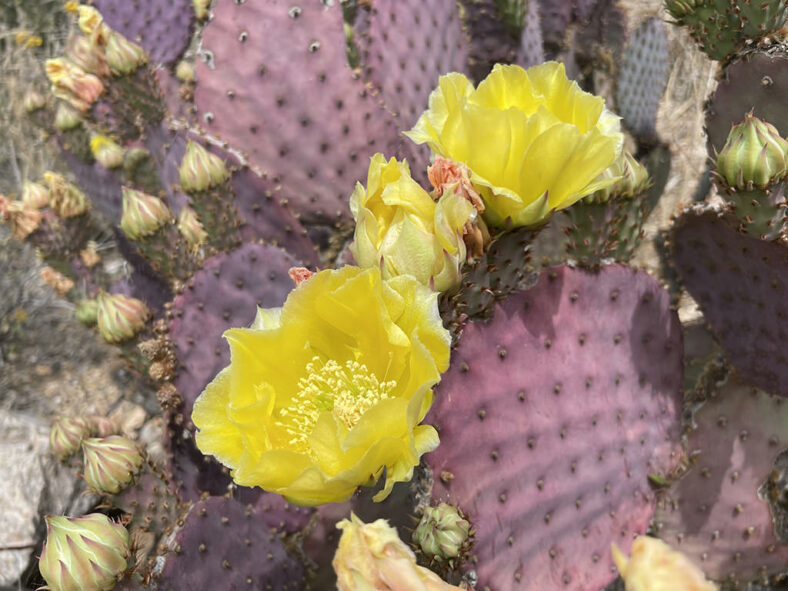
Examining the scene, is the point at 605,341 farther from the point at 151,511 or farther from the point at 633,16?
the point at 633,16

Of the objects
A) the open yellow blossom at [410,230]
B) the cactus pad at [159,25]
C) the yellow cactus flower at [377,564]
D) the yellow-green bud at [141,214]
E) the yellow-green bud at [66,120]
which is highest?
the open yellow blossom at [410,230]

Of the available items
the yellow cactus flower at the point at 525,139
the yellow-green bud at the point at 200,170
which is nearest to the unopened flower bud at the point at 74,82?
the yellow-green bud at the point at 200,170

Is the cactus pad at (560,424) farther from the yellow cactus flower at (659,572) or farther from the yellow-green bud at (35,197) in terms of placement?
the yellow-green bud at (35,197)

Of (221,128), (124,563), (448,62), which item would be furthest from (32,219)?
(124,563)

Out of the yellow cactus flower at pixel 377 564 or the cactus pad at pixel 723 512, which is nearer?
the yellow cactus flower at pixel 377 564

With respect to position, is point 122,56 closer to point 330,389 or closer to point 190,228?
point 190,228

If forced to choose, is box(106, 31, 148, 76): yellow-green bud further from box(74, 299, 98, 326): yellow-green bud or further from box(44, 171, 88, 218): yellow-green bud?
box(74, 299, 98, 326): yellow-green bud

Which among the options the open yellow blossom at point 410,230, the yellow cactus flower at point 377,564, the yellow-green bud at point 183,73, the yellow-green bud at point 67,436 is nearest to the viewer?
the yellow cactus flower at point 377,564

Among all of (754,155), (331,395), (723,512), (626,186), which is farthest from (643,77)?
(331,395)
